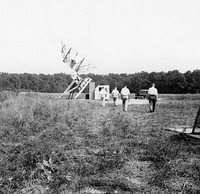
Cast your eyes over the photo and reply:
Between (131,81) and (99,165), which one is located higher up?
(131,81)

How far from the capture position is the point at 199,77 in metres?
81.9

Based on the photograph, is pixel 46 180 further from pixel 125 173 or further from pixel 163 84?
pixel 163 84

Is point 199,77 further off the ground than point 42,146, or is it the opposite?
point 199,77

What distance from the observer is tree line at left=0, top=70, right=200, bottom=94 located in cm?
8314

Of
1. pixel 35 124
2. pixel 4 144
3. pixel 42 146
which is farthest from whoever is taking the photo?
pixel 35 124

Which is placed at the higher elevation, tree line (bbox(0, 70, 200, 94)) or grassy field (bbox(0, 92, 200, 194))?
tree line (bbox(0, 70, 200, 94))

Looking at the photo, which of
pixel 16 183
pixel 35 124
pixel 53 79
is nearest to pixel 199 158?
pixel 16 183

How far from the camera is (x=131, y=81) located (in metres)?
110

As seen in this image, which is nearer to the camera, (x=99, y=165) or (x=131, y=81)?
(x=99, y=165)

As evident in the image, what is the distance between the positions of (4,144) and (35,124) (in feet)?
8.56

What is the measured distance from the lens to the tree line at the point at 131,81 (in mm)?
83137

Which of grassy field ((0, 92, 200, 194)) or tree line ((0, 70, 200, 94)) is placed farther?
tree line ((0, 70, 200, 94))

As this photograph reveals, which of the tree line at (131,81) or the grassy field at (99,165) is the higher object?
the tree line at (131,81)

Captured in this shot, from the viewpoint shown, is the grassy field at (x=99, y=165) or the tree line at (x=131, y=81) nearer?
the grassy field at (x=99, y=165)
